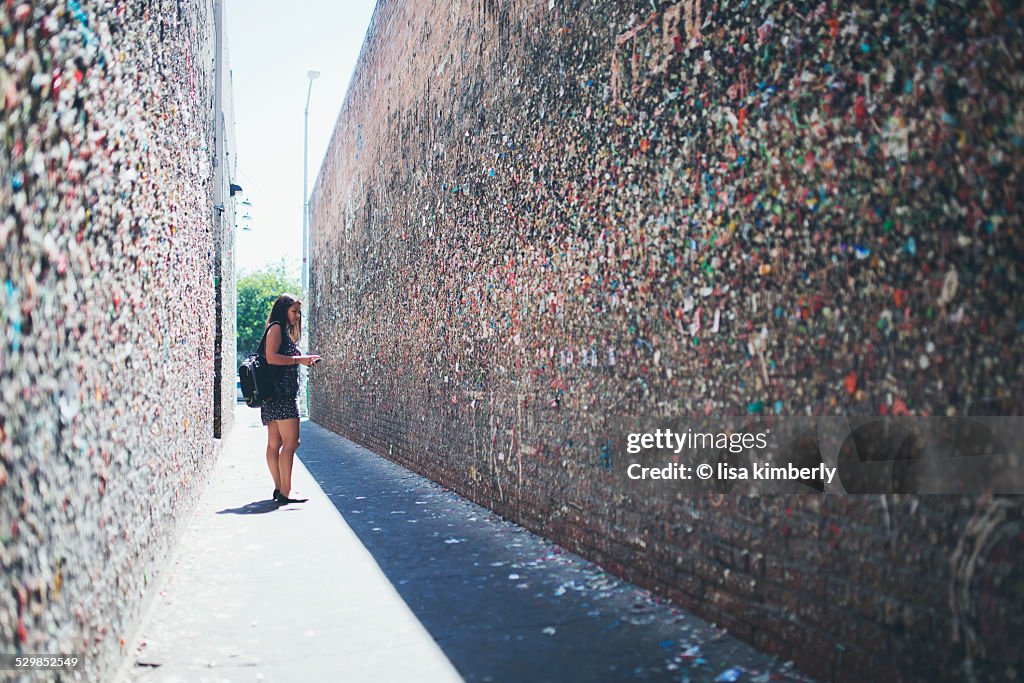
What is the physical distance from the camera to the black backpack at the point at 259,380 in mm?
6250

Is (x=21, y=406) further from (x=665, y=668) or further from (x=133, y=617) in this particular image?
(x=665, y=668)

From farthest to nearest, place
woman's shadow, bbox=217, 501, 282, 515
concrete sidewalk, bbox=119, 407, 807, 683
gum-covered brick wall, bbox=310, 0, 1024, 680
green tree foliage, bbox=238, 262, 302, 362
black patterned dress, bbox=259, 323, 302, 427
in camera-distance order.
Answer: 1. green tree foliage, bbox=238, 262, 302, 362
2. black patterned dress, bbox=259, 323, 302, 427
3. woman's shadow, bbox=217, 501, 282, 515
4. concrete sidewalk, bbox=119, 407, 807, 683
5. gum-covered brick wall, bbox=310, 0, 1024, 680

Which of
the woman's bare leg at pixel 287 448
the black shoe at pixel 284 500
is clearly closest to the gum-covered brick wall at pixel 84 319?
the woman's bare leg at pixel 287 448

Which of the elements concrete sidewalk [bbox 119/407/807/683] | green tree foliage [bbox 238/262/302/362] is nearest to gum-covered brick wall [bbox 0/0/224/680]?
concrete sidewalk [bbox 119/407/807/683]

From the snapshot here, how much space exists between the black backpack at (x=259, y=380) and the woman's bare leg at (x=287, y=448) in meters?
0.27

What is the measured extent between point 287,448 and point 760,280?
4734mm

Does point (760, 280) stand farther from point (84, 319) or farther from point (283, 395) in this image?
point (283, 395)

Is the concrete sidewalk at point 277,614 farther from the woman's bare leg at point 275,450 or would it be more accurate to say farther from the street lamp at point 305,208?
the street lamp at point 305,208

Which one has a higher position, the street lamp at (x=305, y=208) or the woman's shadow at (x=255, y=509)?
the street lamp at (x=305, y=208)

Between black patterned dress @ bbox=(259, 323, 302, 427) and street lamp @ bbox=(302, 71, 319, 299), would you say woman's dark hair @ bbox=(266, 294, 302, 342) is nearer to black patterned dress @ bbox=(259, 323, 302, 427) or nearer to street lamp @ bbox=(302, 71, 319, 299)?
black patterned dress @ bbox=(259, 323, 302, 427)

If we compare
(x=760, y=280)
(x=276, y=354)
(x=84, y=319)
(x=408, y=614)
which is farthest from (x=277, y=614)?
(x=276, y=354)

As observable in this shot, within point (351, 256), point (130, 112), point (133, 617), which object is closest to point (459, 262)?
point (130, 112)

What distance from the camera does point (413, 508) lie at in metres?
6.16

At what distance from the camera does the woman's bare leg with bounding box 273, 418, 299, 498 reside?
6348 mm
